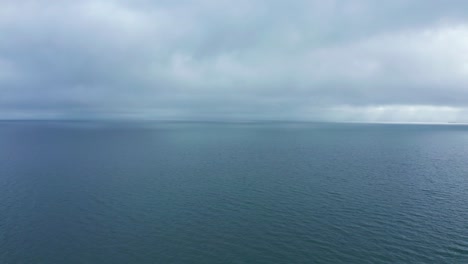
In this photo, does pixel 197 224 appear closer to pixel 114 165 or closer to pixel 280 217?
pixel 280 217

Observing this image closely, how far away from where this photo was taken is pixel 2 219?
5062cm

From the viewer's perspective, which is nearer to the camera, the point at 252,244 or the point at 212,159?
the point at 252,244

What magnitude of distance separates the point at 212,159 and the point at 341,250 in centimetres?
8021

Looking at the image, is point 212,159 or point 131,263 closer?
point 131,263

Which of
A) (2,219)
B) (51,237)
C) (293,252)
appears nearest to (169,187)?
(51,237)

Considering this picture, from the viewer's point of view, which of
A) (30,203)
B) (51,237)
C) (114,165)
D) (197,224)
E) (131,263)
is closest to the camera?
(131,263)

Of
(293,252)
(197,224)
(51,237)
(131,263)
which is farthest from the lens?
(197,224)

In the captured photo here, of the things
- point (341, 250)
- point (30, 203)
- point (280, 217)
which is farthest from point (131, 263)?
point (30, 203)

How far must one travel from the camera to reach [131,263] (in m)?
38.2

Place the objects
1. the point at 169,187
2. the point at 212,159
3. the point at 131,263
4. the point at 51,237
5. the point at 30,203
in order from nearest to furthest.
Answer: the point at 131,263 < the point at 51,237 < the point at 30,203 < the point at 169,187 < the point at 212,159

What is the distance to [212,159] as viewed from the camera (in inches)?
4569

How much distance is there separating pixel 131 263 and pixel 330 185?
5676cm

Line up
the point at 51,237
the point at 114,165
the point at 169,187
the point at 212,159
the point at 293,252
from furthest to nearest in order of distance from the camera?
1. the point at 212,159
2. the point at 114,165
3. the point at 169,187
4. the point at 51,237
5. the point at 293,252

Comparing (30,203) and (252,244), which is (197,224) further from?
(30,203)
